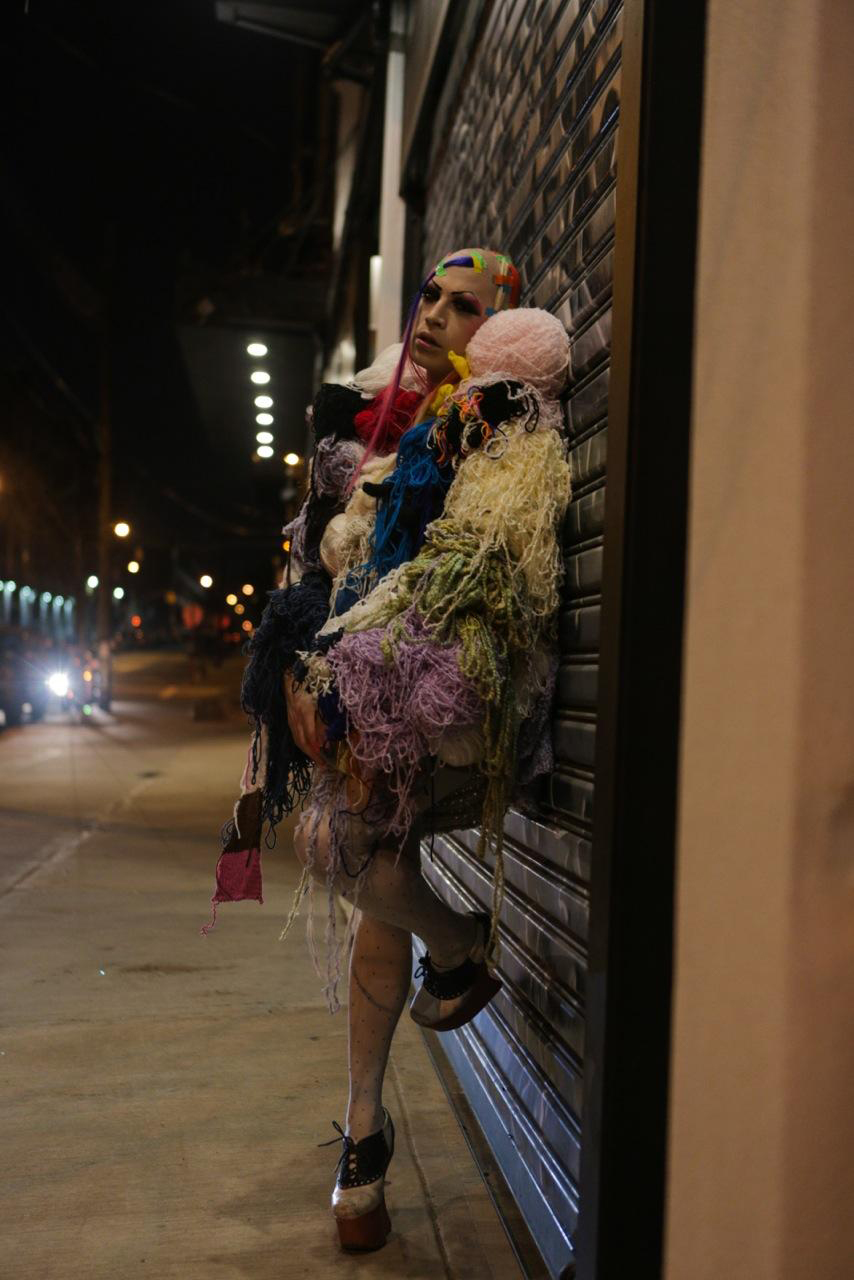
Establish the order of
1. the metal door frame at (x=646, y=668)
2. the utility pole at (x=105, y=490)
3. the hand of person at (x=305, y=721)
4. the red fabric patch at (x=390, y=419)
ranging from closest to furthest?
the metal door frame at (x=646, y=668), the hand of person at (x=305, y=721), the red fabric patch at (x=390, y=419), the utility pole at (x=105, y=490)

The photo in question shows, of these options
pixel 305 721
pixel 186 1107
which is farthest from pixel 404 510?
pixel 186 1107

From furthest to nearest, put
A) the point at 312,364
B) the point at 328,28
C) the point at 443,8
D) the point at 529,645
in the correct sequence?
the point at 312,364, the point at 328,28, the point at 443,8, the point at 529,645

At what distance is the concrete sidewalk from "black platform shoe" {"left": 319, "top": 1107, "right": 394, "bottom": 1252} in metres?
0.04

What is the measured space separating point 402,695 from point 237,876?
60 cm

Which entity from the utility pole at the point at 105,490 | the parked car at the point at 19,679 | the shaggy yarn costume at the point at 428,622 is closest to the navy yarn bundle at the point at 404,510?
the shaggy yarn costume at the point at 428,622

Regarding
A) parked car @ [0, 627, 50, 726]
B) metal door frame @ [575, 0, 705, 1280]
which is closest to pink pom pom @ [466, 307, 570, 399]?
metal door frame @ [575, 0, 705, 1280]

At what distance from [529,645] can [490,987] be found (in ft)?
2.56

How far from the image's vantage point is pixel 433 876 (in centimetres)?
362

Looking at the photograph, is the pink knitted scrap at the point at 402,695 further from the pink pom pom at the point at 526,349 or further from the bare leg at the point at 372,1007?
the pink pom pom at the point at 526,349

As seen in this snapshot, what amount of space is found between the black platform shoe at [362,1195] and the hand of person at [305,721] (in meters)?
0.79

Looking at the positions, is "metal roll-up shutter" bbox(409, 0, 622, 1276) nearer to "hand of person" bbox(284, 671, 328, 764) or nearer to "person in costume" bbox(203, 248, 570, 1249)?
"person in costume" bbox(203, 248, 570, 1249)

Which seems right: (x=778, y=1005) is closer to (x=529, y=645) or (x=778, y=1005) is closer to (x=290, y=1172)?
(x=529, y=645)

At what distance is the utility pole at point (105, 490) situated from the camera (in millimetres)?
19781

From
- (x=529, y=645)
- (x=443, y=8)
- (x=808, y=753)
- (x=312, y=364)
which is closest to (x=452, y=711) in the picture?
(x=529, y=645)
